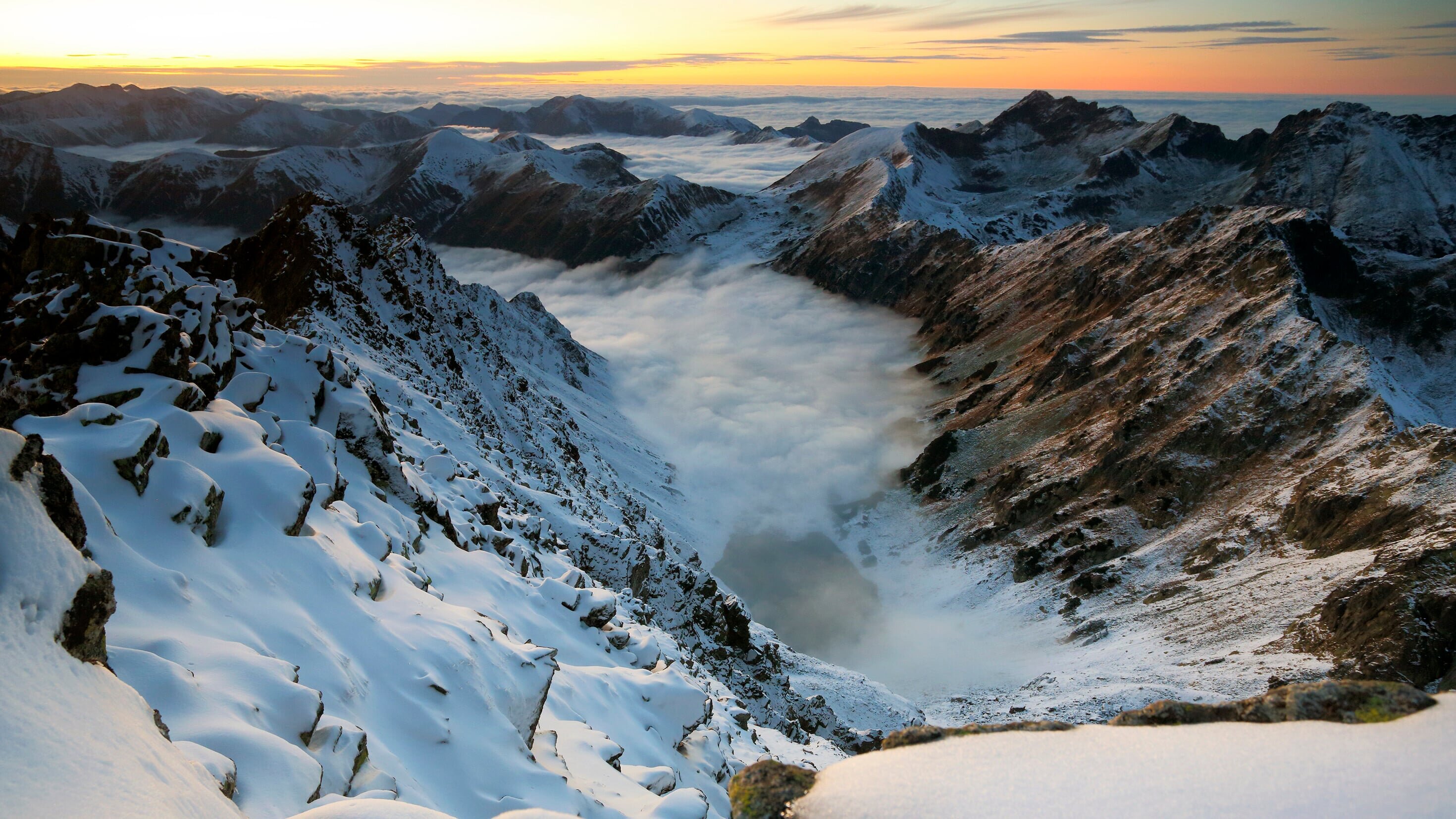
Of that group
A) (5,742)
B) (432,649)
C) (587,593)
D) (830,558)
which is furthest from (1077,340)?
(5,742)

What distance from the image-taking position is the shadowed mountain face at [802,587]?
82.9 m

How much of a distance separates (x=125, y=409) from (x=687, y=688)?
18.6 metres

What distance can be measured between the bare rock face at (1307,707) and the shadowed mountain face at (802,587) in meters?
74.3

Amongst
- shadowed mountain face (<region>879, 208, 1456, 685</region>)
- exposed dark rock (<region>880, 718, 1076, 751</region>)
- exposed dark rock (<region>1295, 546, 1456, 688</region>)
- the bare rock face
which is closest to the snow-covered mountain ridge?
exposed dark rock (<region>880, 718, 1076, 751</region>)

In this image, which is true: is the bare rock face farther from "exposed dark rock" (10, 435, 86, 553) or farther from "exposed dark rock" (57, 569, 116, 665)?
"exposed dark rock" (10, 435, 86, 553)

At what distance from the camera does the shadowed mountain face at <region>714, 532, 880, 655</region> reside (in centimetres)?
8294

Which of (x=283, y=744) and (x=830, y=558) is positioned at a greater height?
(x=283, y=744)

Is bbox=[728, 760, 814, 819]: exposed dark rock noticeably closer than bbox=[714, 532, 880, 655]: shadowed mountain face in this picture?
Yes

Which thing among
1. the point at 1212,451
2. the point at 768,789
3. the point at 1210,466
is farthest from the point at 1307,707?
the point at 1212,451

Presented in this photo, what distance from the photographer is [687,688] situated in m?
26.1

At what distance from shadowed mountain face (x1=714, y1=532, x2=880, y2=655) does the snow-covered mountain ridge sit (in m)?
39.0

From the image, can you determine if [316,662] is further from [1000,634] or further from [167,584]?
A: [1000,634]

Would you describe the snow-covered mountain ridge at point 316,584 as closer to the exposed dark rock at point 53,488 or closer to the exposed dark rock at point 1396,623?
the exposed dark rock at point 53,488

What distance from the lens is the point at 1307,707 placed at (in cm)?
835
